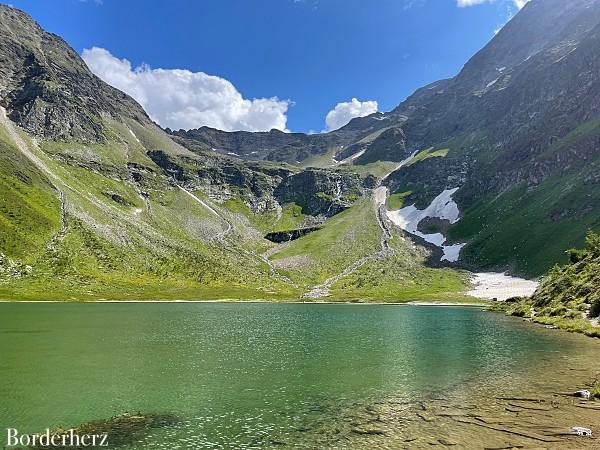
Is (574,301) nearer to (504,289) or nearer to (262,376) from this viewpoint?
(262,376)

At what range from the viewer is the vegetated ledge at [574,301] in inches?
2611

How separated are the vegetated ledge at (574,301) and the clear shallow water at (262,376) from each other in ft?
17.0

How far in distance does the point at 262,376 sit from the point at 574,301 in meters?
66.4

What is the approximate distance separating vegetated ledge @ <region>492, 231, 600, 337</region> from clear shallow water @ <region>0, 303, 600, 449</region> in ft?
17.0

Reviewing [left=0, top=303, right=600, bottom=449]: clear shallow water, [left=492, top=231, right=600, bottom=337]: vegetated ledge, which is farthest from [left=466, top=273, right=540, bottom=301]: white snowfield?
[left=0, top=303, right=600, bottom=449]: clear shallow water

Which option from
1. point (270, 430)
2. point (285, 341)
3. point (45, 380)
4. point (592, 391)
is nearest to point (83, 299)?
point (285, 341)

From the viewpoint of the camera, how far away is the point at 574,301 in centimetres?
7838

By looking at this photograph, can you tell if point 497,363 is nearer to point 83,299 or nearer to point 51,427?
point 51,427

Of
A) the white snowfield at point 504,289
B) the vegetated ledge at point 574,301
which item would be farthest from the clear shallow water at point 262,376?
the white snowfield at point 504,289

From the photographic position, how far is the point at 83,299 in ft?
457

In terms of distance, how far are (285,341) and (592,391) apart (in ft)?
133

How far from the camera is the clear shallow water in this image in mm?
26047

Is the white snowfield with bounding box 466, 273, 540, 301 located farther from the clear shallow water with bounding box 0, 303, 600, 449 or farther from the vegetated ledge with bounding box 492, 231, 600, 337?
the clear shallow water with bounding box 0, 303, 600, 449

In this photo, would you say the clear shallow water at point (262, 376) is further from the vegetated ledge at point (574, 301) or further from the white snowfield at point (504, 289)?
the white snowfield at point (504, 289)
